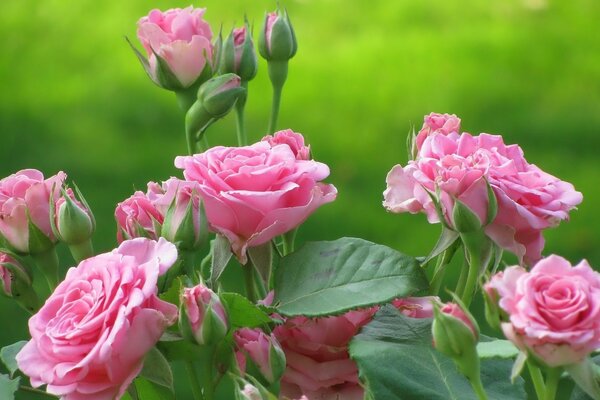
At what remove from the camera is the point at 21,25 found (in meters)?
2.77

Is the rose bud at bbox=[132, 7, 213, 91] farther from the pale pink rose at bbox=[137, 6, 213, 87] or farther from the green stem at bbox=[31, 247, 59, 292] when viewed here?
the green stem at bbox=[31, 247, 59, 292]

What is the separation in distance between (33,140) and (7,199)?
5.72 feet

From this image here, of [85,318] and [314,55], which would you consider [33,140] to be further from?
[85,318]

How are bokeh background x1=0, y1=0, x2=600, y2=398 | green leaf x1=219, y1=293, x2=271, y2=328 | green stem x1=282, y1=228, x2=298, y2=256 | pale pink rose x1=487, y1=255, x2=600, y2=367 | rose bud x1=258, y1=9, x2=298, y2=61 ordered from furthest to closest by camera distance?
bokeh background x1=0, y1=0, x2=600, y2=398
rose bud x1=258, y1=9, x2=298, y2=61
green stem x1=282, y1=228, x2=298, y2=256
green leaf x1=219, y1=293, x2=271, y2=328
pale pink rose x1=487, y1=255, x2=600, y2=367

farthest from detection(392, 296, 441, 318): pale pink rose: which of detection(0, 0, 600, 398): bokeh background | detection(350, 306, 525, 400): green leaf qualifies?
detection(0, 0, 600, 398): bokeh background

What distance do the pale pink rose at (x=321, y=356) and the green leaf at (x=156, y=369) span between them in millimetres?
77

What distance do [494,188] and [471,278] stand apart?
2.2 inches

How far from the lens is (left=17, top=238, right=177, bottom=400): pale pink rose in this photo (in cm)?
51

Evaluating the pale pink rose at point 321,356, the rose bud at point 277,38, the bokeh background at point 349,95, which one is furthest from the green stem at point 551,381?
the bokeh background at point 349,95

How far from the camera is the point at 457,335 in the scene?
0.48m

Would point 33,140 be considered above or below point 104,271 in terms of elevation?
below

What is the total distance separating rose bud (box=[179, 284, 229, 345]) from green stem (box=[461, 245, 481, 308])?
0.15m

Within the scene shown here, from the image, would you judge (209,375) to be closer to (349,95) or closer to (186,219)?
(186,219)

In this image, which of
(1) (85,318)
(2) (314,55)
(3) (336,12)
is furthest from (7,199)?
(3) (336,12)
